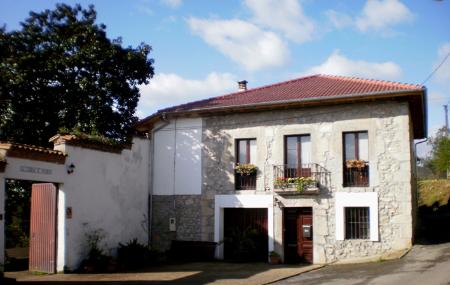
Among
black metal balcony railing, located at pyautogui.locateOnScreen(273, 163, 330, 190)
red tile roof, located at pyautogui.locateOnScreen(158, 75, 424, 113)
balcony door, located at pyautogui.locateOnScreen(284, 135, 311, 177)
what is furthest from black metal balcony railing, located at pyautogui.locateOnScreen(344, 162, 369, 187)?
red tile roof, located at pyautogui.locateOnScreen(158, 75, 424, 113)

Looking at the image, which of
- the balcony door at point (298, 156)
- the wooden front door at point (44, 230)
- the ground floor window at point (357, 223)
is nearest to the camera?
the wooden front door at point (44, 230)

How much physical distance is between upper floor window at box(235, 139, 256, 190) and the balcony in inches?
36.4

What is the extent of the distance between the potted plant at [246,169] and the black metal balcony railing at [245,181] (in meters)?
0.13

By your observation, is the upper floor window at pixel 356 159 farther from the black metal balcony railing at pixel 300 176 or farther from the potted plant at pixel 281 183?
the potted plant at pixel 281 183

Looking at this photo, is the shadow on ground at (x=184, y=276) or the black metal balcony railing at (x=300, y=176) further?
the black metal balcony railing at (x=300, y=176)

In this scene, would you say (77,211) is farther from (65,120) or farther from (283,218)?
(283,218)

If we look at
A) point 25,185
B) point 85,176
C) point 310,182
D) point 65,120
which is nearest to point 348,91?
point 310,182

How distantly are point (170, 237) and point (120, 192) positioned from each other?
294cm

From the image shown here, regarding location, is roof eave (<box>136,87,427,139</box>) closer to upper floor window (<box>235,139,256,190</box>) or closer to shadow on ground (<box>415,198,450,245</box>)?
upper floor window (<box>235,139,256,190</box>)

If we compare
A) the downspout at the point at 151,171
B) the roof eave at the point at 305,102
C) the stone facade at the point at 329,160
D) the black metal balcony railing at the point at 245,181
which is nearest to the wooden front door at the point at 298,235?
the stone facade at the point at 329,160

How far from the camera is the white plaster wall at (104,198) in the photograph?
45.1 feet

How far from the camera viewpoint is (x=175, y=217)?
18.2 metres

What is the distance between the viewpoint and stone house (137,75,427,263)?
609 inches

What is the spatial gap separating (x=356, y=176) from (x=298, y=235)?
2.76 m
